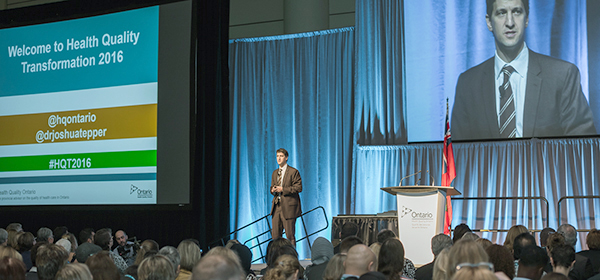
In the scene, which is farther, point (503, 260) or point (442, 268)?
point (503, 260)

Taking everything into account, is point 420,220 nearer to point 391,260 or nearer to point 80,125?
point 391,260

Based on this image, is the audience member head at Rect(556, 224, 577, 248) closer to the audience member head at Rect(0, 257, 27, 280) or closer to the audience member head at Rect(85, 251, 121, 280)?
the audience member head at Rect(85, 251, 121, 280)

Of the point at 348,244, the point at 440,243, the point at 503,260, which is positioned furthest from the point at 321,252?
the point at 503,260

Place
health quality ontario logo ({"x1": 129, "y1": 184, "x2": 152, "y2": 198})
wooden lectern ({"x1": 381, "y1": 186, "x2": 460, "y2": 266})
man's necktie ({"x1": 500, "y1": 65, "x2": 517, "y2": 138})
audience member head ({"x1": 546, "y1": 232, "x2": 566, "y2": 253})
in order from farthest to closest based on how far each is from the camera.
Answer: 1. man's necktie ({"x1": 500, "y1": 65, "x2": 517, "y2": 138})
2. health quality ontario logo ({"x1": 129, "y1": 184, "x2": 152, "y2": 198})
3. wooden lectern ({"x1": 381, "y1": 186, "x2": 460, "y2": 266})
4. audience member head ({"x1": 546, "y1": 232, "x2": 566, "y2": 253})

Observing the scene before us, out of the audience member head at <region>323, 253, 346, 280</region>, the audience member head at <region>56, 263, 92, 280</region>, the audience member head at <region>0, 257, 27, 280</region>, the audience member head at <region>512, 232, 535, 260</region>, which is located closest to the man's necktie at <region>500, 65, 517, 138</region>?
the audience member head at <region>512, 232, 535, 260</region>

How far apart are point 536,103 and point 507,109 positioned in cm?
41

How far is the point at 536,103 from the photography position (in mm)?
8797

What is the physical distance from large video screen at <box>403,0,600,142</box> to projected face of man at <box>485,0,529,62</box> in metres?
0.01

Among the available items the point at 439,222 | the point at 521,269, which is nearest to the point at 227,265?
the point at 521,269

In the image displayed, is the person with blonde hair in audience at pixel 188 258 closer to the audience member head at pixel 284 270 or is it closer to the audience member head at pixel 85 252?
the audience member head at pixel 284 270

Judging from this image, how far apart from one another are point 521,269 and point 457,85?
623 centimetres

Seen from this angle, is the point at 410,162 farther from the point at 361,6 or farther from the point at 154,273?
the point at 154,273

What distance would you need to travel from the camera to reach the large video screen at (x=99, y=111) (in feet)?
26.8

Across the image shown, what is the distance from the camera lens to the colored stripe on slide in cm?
821
